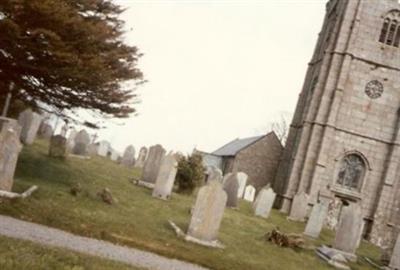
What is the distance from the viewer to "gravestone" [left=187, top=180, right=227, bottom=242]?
11.7m

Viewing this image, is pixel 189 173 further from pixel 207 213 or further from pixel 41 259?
pixel 41 259

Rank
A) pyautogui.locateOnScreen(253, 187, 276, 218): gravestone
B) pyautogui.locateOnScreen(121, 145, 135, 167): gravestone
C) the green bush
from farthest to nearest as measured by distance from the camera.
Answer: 1. pyautogui.locateOnScreen(121, 145, 135, 167): gravestone
2. pyautogui.locateOnScreen(253, 187, 276, 218): gravestone
3. the green bush

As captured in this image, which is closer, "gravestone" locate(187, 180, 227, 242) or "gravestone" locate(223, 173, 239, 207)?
"gravestone" locate(187, 180, 227, 242)

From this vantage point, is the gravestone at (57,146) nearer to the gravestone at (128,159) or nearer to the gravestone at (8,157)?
the gravestone at (8,157)

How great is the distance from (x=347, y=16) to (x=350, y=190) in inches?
395

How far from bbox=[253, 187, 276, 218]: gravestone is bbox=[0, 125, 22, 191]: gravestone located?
11.7 metres

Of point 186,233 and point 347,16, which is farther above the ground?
point 347,16

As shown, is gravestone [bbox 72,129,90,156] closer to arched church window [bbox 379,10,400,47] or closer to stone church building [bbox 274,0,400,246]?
stone church building [bbox 274,0,400,246]

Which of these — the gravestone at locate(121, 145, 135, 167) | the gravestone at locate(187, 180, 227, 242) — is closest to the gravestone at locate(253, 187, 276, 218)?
the gravestone at locate(187, 180, 227, 242)

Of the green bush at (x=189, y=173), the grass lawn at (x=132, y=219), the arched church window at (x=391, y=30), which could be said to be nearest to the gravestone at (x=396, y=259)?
the grass lawn at (x=132, y=219)

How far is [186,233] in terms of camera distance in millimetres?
12008

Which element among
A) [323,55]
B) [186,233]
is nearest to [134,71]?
[186,233]

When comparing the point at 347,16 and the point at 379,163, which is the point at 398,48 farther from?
the point at 379,163

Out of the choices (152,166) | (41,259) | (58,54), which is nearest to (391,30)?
(152,166)
